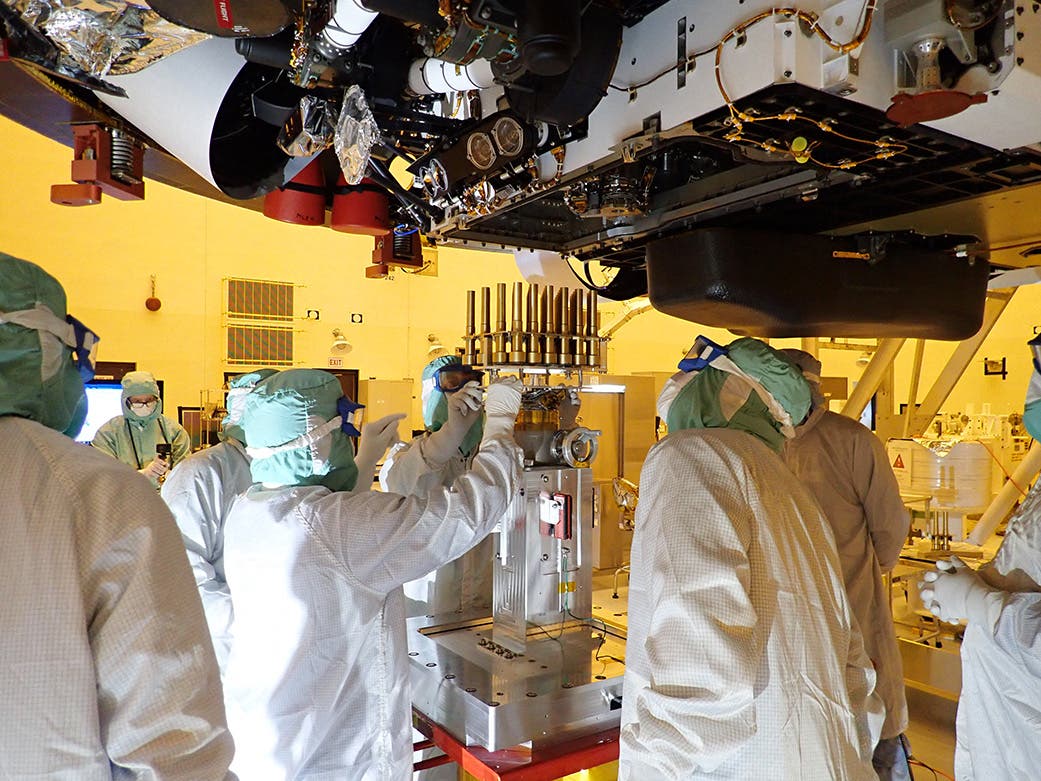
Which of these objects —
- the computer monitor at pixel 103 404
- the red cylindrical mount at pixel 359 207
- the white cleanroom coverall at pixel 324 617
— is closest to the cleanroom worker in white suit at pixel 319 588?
the white cleanroom coverall at pixel 324 617

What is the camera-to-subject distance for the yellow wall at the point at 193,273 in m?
5.66

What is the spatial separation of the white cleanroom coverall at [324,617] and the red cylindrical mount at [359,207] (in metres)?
0.86

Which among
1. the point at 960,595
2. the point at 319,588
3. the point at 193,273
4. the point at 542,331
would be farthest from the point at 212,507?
the point at 193,273

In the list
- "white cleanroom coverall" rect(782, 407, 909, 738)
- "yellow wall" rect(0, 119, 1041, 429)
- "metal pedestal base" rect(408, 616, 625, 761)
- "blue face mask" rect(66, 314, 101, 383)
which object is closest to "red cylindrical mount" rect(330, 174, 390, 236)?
"blue face mask" rect(66, 314, 101, 383)

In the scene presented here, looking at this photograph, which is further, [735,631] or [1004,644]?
[1004,644]

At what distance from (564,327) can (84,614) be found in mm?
1580

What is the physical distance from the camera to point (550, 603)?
210cm

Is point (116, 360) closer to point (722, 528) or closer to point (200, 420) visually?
point (200, 420)

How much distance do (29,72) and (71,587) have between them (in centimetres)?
114

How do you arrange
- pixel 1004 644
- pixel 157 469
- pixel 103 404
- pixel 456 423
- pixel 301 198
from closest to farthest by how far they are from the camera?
pixel 1004 644
pixel 301 198
pixel 456 423
pixel 157 469
pixel 103 404

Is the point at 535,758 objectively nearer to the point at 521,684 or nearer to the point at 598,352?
the point at 521,684

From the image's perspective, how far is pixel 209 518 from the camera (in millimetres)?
2381

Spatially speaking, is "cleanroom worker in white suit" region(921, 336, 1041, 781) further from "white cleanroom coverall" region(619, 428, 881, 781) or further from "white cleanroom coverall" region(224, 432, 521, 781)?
"white cleanroom coverall" region(224, 432, 521, 781)

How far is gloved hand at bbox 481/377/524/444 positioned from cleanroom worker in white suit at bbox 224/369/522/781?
0.63ft
